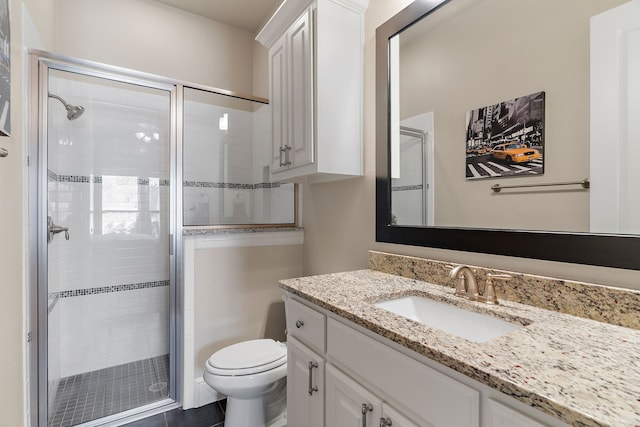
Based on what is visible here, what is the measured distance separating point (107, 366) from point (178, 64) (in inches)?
93.3

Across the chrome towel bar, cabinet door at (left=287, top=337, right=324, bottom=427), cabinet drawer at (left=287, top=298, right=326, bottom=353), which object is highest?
the chrome towel bar

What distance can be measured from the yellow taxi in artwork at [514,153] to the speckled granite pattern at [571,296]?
0.39 metres

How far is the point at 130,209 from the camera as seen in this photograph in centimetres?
233

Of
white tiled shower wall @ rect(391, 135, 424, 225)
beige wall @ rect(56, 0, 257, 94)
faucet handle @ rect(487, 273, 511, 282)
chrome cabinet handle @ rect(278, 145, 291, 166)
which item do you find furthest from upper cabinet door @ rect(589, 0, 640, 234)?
beige wall @ rect(56, 0, 257, 94)

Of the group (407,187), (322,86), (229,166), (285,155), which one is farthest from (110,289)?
(407,187)

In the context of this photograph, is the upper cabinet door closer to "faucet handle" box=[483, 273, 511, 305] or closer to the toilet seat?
"faucet handle" box=[483, 273, 511, 305]

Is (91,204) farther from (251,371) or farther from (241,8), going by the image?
(241,8)

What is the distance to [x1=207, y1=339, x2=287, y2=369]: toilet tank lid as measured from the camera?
1.62 meters

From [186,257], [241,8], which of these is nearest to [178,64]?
[241,8]

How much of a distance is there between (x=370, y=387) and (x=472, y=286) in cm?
49

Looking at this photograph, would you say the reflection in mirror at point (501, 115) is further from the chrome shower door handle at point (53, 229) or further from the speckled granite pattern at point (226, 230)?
the chrome shower door handle at point (53, 229)

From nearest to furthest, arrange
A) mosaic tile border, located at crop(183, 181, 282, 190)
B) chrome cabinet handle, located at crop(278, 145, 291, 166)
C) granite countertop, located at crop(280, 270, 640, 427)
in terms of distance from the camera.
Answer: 1. granite countertop, located at crop(280, 270, 640, 427)
2. chrome cabinet handle, located at crop(278, 145, 291, 166)
3. mosaic tile border, located at crop(183, 181, 282, 190)

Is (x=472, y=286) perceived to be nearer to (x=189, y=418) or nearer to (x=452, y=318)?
(x=452, y=318)

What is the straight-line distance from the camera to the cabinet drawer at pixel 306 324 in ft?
3.69
